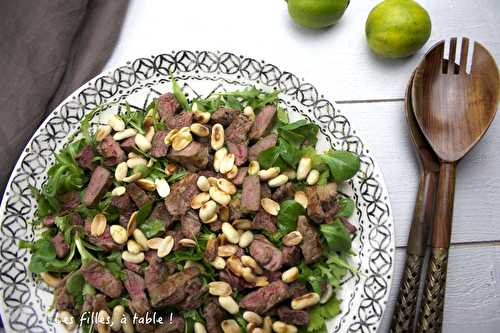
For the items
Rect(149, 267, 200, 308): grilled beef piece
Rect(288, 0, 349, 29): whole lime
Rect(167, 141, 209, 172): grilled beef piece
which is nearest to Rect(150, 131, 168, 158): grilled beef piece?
Rect(167, 141, 209, 172): grilled beef piece

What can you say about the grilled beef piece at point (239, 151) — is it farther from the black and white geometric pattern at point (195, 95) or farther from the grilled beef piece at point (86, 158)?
the grilled beef piece at point (86, 158)

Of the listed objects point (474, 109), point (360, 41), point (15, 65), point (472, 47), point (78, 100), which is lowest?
point (474, 109)

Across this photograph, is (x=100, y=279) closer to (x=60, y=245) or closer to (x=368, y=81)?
(x=60, y=245)

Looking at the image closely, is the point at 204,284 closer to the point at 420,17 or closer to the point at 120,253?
the point at 120,253

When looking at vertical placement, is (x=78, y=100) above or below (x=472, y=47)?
above

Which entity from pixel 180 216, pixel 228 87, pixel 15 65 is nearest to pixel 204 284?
pixel 180 216

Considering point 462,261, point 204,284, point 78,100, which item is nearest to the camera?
point 204,284

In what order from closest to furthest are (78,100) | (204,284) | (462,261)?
(204,284)
(78,100)
(462,261)
